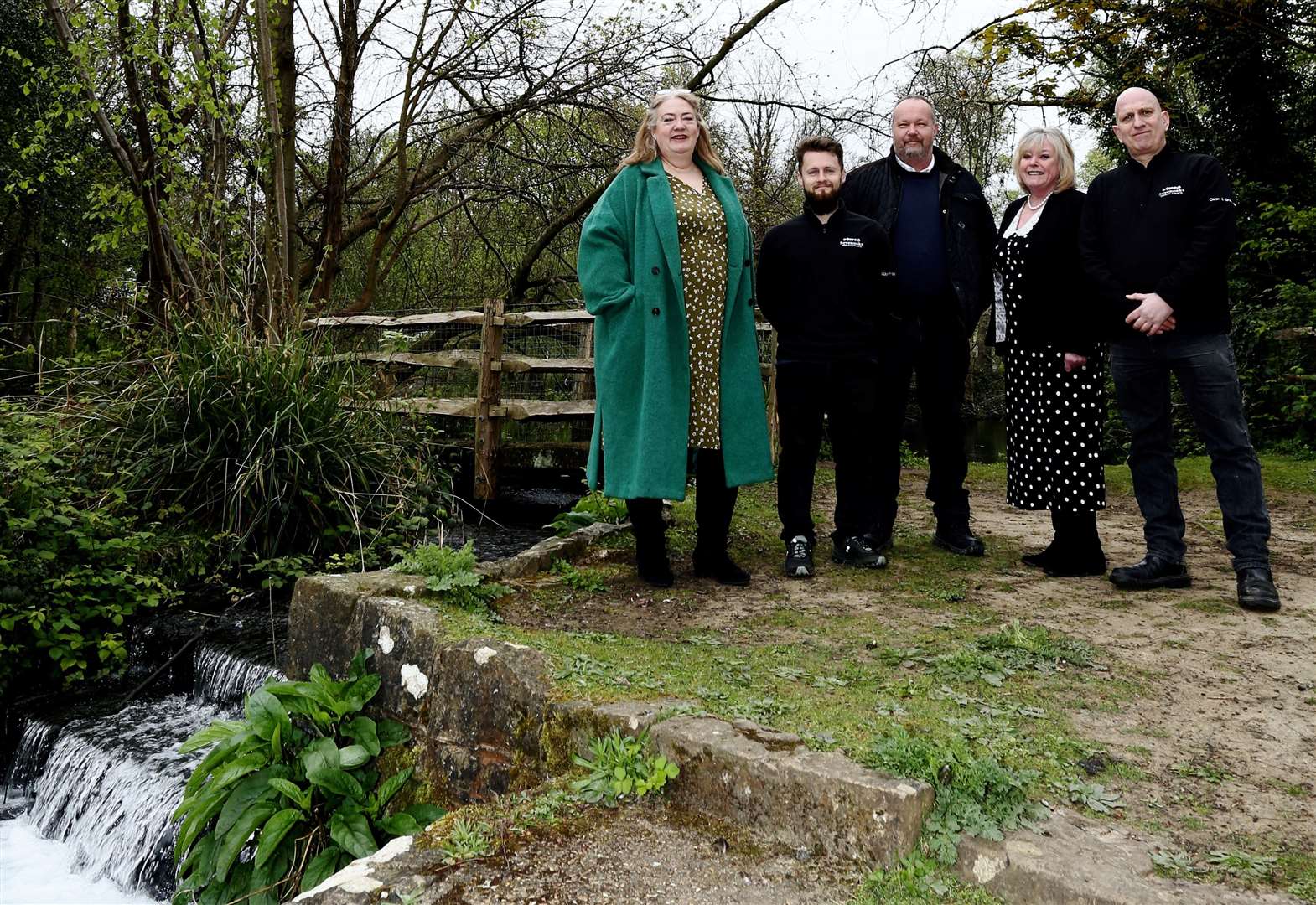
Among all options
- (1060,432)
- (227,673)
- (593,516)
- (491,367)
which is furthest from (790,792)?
(491,367)

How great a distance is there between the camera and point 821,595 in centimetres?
372

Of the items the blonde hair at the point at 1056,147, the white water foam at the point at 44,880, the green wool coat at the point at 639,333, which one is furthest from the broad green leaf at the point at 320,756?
the blonde hair at the point at 1056,147

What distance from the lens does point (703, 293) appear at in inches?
148

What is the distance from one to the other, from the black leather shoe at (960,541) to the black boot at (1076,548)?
403mm

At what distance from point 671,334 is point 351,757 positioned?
6.09 feet

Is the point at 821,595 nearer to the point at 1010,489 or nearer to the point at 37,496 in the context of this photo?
the point at 1010,489

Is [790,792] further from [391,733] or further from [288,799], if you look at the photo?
[288,799]

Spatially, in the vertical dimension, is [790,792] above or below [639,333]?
below

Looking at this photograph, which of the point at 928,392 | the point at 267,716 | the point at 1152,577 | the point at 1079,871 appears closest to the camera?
the point at 1079,871

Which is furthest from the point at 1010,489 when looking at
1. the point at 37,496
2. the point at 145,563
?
the point at 37,496

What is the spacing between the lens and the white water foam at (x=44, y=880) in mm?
3266

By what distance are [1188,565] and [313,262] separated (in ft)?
25.0

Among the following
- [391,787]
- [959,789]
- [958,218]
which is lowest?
[391,787]

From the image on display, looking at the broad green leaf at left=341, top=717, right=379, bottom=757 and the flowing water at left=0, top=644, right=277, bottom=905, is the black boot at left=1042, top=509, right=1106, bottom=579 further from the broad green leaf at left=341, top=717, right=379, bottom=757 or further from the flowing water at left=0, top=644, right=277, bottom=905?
the flowing water at left=0, top=644, right=277, bottom=905
